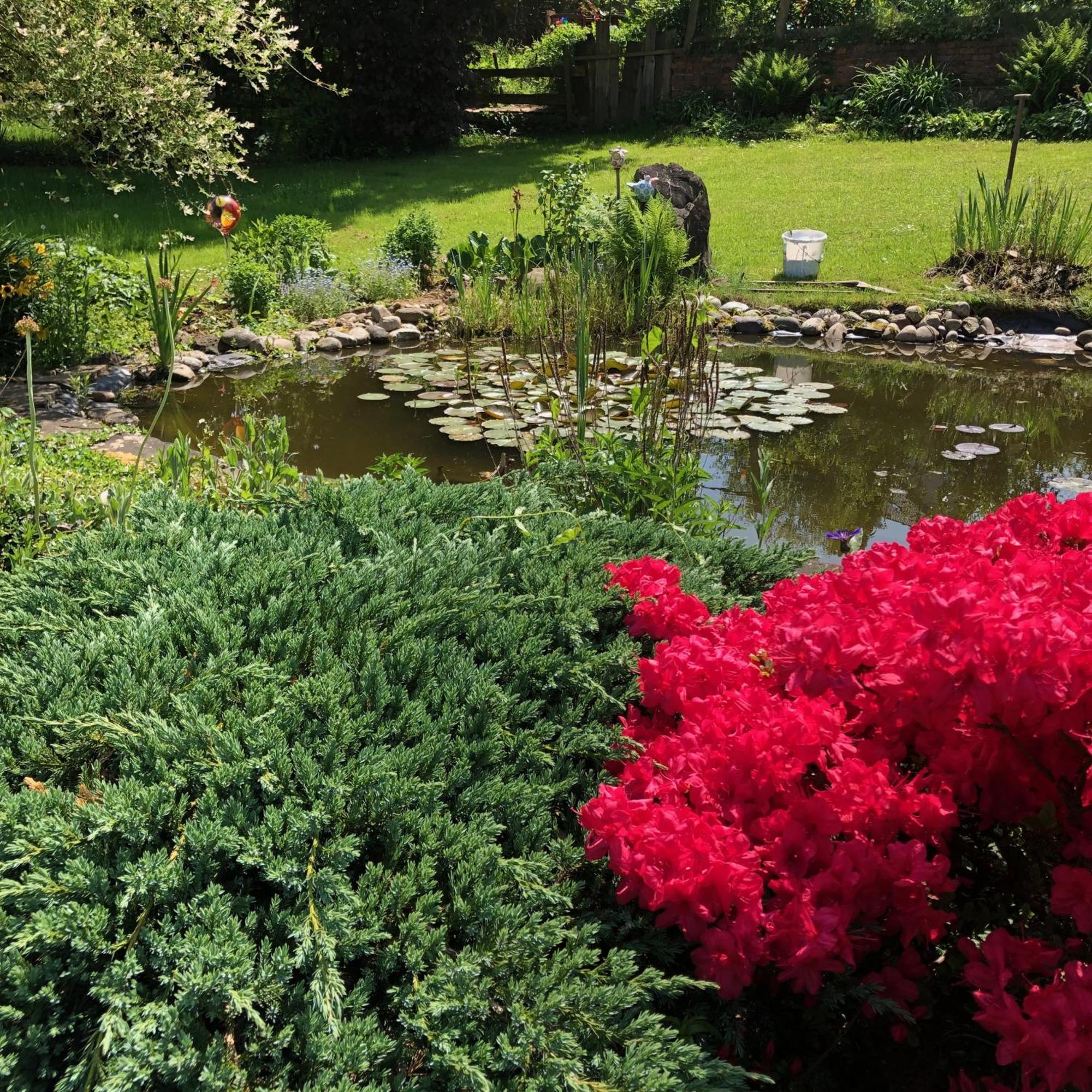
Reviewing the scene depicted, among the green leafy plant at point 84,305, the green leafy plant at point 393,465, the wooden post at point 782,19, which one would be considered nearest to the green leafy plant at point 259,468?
the green leafy plant at point 393,465

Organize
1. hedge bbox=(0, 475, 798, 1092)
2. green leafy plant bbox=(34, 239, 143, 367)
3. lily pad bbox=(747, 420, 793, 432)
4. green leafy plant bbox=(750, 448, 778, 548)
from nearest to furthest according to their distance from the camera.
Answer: hedge bbox=(0, 475, 798, 1092) < green leafy plant bbox=(750, 448, 778, 548) < lily pad bbox=(747, 420, 793, 432) < green leafy plant bbox=(34, 239, 143, 367)

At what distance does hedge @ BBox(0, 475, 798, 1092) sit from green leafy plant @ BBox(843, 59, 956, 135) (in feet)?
55.4

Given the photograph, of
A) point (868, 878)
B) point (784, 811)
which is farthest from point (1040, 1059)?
point (784, 811)

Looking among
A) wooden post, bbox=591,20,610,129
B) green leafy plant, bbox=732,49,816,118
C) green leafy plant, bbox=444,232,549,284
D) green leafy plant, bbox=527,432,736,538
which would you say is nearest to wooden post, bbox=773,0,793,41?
green leafy plant, bbox=732,49,816,118

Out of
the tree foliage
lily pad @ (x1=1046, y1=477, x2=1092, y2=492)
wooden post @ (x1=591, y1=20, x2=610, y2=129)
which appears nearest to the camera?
lily pad @ (x1=1046, y1=477, x2=1092, y2=492)

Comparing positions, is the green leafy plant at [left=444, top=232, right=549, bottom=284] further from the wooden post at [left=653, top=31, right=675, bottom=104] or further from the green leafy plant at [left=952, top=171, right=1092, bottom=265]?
the wooden post at [left=653, top=31, right=675, bottom=104]

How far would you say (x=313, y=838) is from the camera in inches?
62.1

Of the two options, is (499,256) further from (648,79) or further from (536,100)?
(536,100)

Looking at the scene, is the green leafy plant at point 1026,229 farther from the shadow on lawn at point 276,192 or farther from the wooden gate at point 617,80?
the wooden gate at point 617,80

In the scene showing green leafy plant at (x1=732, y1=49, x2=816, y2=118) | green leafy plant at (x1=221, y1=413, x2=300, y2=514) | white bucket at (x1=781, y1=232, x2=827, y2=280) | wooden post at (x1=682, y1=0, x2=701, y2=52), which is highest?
wooden post at (x1=682, y1=0, x2=701, y2=52)

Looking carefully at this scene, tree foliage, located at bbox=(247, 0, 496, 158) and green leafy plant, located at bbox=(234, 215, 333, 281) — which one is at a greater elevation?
tree foliage, located at bbox=(247, 0, 496, 158)

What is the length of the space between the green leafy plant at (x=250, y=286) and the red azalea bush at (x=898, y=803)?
732 cm

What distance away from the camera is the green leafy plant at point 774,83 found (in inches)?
687

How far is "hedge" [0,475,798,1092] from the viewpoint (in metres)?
1.41
